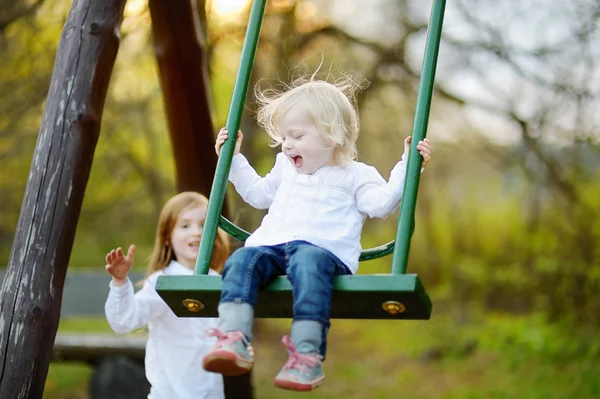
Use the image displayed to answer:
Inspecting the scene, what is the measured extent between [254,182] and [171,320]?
3.18ft

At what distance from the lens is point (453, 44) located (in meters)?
9.18

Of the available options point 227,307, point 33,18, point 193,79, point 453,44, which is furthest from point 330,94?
point 453,44

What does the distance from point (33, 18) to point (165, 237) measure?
183 inches

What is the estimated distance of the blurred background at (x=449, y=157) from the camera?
29.0 ft

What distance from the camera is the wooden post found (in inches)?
137

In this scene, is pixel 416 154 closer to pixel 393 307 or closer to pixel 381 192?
pixel 381 192

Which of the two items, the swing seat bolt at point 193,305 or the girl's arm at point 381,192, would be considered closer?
the swing seat bolt at point 193,305

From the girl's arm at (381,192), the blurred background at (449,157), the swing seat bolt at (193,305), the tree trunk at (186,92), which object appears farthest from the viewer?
the blurred background at (449,157)

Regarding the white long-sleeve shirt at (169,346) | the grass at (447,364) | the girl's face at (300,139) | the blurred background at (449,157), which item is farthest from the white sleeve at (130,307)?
the grass at (447,364)

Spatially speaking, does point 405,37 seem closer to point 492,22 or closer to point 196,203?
point 492,22

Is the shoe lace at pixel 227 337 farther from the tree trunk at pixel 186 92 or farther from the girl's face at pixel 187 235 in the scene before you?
the tree trunk at pixel 186 92

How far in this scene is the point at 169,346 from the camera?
398cm

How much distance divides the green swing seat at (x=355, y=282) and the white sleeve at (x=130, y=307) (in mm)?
705

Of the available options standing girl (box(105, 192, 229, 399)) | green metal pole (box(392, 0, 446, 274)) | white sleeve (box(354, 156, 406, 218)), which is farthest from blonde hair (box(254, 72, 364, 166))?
standing girl (box(105, 192, 229, 399))
